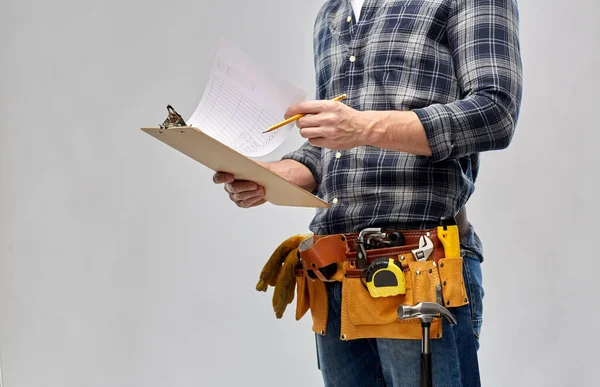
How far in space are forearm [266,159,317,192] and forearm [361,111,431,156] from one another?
35 cm

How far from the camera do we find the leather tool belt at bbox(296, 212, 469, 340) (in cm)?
116

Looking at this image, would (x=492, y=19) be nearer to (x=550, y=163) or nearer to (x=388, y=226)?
(x=388, y=226)

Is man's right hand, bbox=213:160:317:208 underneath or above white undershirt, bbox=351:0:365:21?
underneath

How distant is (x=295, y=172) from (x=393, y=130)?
39cm

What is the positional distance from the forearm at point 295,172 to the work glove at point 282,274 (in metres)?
0.12

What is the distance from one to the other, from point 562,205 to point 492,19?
130 cm

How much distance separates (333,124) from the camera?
3.68ft

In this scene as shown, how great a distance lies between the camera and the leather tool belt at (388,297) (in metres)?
1.16

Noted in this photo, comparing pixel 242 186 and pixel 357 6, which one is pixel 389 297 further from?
pixel 357 6

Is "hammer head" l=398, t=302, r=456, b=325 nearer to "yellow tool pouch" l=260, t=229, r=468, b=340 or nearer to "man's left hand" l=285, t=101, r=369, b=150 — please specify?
"yellow tool pouch" l=260, t=229, r=468, b=340

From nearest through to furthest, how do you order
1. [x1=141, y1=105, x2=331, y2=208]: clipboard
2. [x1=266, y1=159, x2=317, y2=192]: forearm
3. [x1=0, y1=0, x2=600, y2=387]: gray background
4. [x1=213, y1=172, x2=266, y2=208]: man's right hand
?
1. [x1=141, y1=105, x2=331, y2=208]: clipboard
2. [x1=213, y1=172, x2=266, y2=208]: man's right hand
3. [x1=266, y1=159, x2=317, y2=192]: forearm
4. [x1=0, y1=0, x2=600, y2=387]: gray background

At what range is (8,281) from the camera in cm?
258

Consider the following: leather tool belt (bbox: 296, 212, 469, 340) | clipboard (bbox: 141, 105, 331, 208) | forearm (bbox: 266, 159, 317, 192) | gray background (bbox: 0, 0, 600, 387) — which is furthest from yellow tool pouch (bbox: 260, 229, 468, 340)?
gray background (bbox: 0, 0, 600, 387)

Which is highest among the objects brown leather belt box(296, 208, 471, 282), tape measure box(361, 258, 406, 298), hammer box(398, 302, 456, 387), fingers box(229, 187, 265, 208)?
fingers box(229, 187, 265, 208)
